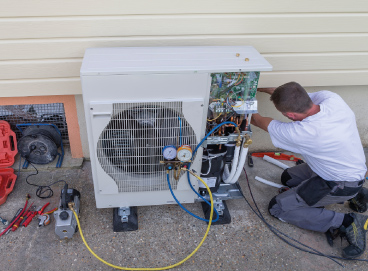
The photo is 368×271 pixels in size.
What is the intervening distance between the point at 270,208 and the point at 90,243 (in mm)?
1456

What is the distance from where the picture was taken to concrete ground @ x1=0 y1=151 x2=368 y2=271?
7.26ft

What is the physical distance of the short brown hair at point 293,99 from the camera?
2.06 m

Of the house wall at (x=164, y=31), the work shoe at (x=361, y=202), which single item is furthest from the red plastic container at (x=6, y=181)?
the work shoe at (x=361, y=202)

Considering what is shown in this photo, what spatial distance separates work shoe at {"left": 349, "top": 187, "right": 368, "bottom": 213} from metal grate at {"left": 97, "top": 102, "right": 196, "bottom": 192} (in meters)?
1.59

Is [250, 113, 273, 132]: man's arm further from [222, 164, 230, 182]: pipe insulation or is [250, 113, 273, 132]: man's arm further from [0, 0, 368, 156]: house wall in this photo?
[0, 0, 368, 156]: house wall

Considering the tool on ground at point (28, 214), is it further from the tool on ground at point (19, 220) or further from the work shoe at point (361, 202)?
the work shoe at point (361, 202)

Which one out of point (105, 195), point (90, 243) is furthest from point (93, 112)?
point (90, 243)

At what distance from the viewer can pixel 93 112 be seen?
6.25ft

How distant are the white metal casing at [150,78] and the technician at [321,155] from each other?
447mm

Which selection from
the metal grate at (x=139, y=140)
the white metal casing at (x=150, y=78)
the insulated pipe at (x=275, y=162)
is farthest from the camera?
the insulated pipe at (x=275, y=162)

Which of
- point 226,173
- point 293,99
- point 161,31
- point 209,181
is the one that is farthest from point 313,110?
point 161,31

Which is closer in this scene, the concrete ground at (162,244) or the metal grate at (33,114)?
the concrete ground at (162,244)

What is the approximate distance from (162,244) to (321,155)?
1.32 meters

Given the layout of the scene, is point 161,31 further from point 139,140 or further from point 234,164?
point 234,164
